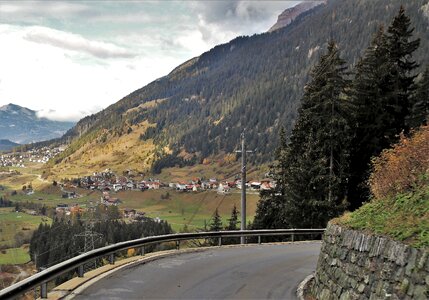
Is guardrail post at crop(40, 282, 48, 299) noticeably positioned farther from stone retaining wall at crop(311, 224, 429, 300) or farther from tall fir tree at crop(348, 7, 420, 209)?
tall fir tree at crop(348, 7, 420, 209)

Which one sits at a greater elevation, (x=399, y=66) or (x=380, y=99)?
(x=399, y=66)

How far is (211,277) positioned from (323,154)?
2487 centimetres

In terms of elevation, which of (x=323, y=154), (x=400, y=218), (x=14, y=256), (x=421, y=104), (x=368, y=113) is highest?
(x=421, y=104)

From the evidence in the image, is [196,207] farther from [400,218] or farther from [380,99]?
[400,218]

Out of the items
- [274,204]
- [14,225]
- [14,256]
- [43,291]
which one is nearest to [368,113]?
[274,204]

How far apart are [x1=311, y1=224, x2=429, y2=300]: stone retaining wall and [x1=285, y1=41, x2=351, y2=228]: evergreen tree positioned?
23948 mm

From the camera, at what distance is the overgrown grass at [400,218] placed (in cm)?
909

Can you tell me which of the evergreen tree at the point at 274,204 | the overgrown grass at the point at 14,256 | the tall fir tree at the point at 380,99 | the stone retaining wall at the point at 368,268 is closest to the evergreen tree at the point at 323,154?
the tall fir tree at the point at 380,99

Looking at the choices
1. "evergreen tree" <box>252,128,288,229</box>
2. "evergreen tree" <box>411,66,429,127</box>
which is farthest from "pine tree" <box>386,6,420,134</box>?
"evergreen tree" <box>252,128,288,229</box>

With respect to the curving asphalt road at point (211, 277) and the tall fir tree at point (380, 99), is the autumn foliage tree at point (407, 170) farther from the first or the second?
the tall fir tree at point (380, 99)

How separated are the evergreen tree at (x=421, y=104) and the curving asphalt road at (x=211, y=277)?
23204 mm

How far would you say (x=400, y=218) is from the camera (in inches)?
412

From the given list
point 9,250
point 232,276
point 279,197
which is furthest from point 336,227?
point 9,250

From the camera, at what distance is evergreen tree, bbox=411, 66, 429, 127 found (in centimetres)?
3925
